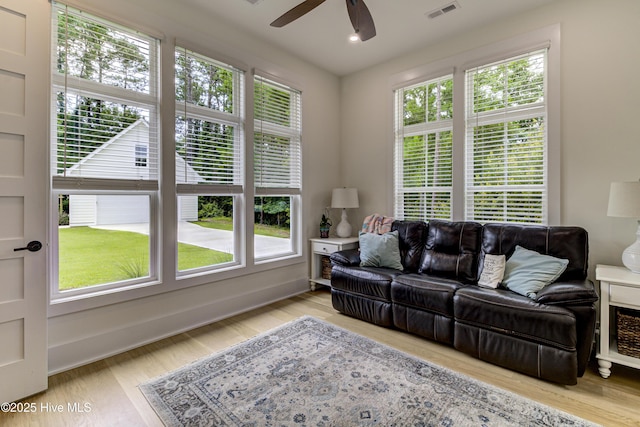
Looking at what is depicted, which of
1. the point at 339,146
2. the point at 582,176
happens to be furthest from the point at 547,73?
the point at 339,146

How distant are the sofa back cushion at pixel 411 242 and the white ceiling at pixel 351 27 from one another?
218 centimetres

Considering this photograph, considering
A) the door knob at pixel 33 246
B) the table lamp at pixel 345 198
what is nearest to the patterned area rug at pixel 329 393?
the door knob at pixel 33 246

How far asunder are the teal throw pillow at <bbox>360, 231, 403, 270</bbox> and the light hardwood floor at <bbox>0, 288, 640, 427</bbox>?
69cm

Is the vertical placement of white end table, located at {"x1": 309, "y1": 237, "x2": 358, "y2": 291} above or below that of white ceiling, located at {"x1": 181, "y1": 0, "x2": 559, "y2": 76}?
below

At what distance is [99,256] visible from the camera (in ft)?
8.14

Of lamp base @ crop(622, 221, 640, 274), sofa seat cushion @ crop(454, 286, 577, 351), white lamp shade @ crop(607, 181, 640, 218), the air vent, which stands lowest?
sofa seat cushion @ crop(454, 286, 577, 351)

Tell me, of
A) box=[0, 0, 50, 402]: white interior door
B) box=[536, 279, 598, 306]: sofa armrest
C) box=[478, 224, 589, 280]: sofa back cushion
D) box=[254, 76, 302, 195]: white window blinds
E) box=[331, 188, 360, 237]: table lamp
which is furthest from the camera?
box=[331, 188, 360, 237]: table lamp

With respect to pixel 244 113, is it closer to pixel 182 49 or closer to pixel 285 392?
pixel 182 49

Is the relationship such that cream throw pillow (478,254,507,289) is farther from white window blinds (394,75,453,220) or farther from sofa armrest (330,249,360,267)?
sofa armrest (330,249,360,267)

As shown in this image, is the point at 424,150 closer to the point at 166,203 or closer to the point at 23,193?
the point at 166,203

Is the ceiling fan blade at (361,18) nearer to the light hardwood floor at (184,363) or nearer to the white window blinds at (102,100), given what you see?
the white window blinds at (102,100)

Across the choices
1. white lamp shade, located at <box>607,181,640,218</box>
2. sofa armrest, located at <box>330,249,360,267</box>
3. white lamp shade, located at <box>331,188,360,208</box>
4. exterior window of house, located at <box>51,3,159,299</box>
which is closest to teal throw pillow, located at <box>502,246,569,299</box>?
white lamp shade, located at <box>607,181,640,218</box>

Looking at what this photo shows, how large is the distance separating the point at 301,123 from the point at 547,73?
273cm

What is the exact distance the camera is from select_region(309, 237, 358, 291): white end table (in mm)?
3906
